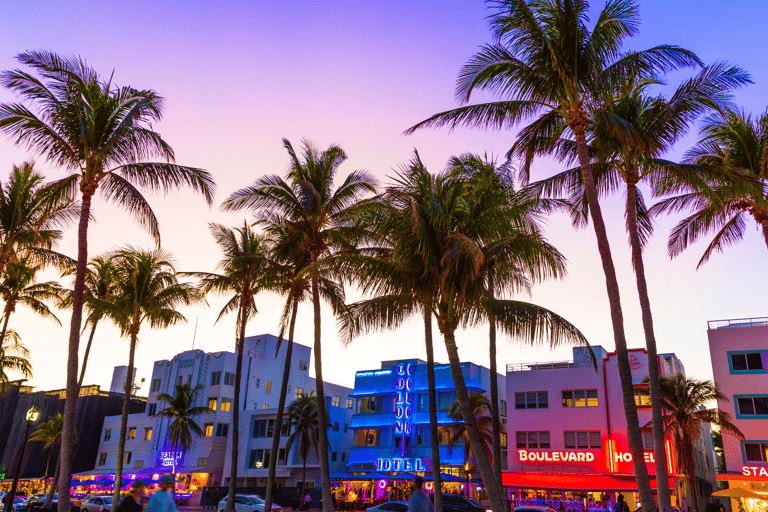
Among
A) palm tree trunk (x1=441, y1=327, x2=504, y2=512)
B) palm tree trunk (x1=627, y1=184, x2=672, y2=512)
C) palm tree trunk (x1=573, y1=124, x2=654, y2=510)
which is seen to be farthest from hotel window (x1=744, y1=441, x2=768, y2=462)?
palm tree trunk (x1=441, y1=327, x2=504, y2=512)

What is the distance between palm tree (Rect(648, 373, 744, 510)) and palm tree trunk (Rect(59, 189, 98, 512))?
2866 cm

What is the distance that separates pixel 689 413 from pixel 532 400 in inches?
428

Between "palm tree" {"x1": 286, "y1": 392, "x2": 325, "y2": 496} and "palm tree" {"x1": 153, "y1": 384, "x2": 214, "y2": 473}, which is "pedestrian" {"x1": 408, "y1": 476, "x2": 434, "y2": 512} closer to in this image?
"palm tree" {"x1": 286, "y1": 392, "x2": 325, "y2": 496}

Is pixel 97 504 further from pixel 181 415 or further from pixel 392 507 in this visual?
pixel 392 507

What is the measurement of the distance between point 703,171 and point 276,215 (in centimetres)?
1538

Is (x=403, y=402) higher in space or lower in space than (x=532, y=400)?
higher

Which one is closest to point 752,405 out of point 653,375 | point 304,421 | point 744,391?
point 744,391

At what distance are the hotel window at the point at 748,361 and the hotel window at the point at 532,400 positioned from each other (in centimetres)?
1140

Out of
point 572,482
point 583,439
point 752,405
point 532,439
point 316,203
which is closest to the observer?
point 316,203

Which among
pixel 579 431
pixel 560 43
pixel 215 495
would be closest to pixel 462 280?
pixel 560 43

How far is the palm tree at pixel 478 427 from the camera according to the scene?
1639 inches

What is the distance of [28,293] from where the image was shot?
29219 millimetres

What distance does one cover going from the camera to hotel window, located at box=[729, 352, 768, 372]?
34156 mm

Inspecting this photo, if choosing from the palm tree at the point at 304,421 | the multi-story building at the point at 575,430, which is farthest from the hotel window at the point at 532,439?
the palm tree at the point at 304,421
